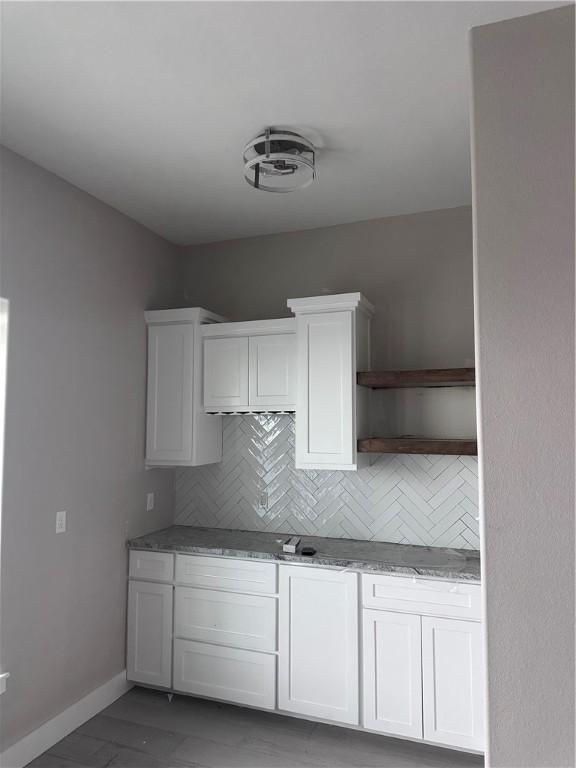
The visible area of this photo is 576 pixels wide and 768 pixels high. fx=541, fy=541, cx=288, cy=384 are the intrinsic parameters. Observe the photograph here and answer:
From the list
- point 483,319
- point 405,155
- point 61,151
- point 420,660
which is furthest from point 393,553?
point 61,151

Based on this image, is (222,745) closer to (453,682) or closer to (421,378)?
(453,682)

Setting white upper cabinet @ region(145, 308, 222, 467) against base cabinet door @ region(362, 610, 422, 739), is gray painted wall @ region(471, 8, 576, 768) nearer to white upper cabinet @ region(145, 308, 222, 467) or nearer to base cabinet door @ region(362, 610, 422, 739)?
base cabinet door @ region(362, 610, 422, 739)

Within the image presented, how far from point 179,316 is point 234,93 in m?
1.58

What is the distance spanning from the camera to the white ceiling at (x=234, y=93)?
67.7 inches

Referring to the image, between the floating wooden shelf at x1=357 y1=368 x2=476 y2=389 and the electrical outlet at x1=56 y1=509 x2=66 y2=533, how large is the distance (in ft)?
5.63

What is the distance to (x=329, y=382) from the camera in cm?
308

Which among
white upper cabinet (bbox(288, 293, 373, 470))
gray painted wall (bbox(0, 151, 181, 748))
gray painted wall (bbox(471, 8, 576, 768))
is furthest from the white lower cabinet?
gray painted wall (bbox(471, 8, 576, 768))

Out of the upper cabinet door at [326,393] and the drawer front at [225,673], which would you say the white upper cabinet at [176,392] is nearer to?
the upper cabinet door at [326,393]

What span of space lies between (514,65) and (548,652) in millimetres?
1518

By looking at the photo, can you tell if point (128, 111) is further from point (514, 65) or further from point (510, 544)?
point (510, 544)

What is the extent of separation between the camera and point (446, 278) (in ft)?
10.6

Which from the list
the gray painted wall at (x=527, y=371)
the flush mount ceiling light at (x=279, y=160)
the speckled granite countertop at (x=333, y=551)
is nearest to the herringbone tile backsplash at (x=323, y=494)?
the speckled granite countertop at (x=333, y=551)

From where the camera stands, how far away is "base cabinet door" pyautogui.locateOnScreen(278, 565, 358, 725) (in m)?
2.73

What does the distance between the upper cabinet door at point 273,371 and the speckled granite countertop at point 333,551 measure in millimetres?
826
